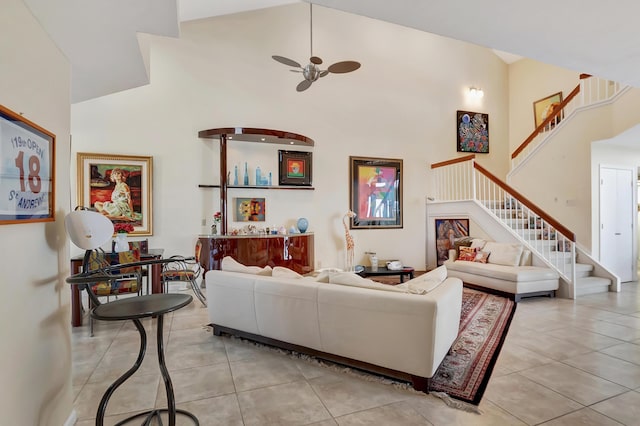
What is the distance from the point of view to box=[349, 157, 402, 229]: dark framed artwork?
→ 285 inches

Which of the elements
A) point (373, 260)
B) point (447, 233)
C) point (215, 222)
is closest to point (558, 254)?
point (447, 233)

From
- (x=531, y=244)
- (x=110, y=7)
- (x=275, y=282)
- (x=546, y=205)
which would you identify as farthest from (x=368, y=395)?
(x=546, y=205)

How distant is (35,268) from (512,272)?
18.3 feet

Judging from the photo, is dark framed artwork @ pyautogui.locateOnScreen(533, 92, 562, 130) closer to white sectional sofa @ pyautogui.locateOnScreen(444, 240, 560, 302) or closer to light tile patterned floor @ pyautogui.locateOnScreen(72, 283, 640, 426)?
white sectional sofa @ pyautogui.locateOnScreen(444, 240, 560, 302)

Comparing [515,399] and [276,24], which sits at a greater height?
[276,24]

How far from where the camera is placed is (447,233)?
24.4 feet

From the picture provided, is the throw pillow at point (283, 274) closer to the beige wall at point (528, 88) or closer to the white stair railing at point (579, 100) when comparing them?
the white stair railing at point (579, 100)

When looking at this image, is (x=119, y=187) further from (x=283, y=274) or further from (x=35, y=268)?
(x=35, y=268)

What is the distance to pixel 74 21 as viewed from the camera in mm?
1734

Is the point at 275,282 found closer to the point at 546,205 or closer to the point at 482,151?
the point at 546,205

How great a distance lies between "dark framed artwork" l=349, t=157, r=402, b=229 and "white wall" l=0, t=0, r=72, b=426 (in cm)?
565

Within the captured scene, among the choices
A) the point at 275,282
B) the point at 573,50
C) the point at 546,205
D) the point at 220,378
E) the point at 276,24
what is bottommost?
the point at 220,378

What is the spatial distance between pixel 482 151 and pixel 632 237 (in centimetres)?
347

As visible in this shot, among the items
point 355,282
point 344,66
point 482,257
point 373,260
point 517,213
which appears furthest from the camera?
point 517,213
